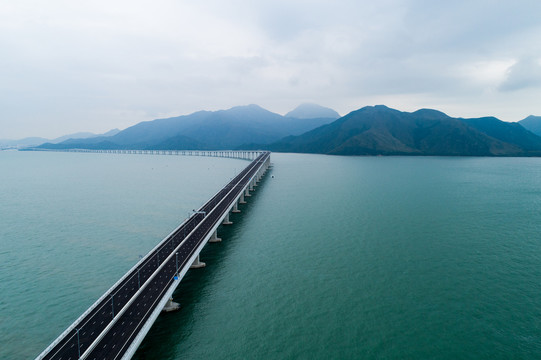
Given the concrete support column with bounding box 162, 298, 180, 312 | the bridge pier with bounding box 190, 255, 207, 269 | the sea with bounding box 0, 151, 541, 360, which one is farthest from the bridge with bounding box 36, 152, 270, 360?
the sea with bounding box 0, 151, 541, 360

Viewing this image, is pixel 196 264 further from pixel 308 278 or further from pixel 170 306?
pixel 308 278

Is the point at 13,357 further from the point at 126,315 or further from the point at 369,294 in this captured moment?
the point at 369,294

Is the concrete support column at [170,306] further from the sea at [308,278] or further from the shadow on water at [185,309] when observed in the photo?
the sea at [308,278]

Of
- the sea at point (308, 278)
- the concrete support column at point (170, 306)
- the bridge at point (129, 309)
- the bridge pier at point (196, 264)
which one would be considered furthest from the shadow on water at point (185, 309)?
the bridge at point (129, 309)

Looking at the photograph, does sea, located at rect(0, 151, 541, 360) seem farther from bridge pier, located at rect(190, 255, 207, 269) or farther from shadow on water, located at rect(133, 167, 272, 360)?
bridge pier, located at rect(190, 255, 207, 269)

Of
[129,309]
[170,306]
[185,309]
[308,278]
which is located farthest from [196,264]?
[308,278]
